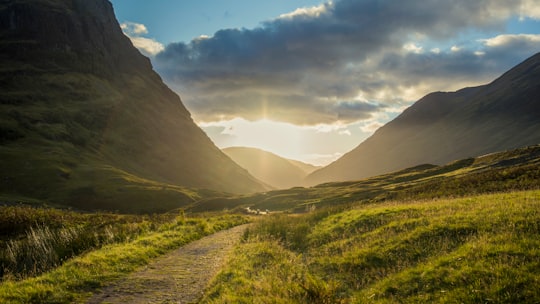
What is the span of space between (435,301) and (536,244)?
4756 mm

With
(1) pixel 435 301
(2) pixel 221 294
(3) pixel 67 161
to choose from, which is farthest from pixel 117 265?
(3) pixel 67 161

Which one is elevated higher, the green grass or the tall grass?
the tall grass

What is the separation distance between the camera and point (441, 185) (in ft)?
153

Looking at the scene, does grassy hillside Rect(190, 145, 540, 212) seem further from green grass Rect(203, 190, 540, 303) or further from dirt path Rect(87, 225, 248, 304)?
dirt path Rect(87, 225, 248, 304)

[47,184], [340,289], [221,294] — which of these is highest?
[47,184]

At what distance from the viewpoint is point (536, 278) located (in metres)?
8.98

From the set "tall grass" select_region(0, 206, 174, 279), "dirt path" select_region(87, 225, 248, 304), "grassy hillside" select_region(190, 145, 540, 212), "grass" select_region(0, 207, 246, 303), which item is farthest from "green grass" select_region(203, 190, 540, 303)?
"grassy hillside" select_region(190, 145, 540, 212)

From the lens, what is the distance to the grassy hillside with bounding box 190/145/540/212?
120ft

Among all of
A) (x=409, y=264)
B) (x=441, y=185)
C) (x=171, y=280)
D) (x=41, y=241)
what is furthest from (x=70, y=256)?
(x=441, y=185)

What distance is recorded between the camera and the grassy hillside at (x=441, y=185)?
36500 millimetres

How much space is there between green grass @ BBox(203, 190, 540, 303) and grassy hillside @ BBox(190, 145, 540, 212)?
58.9ft

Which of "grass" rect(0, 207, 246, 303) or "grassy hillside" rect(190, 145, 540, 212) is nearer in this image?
"grass" rect(0, 207, 246, 303)

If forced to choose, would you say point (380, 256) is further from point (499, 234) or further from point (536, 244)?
point (536, 244)

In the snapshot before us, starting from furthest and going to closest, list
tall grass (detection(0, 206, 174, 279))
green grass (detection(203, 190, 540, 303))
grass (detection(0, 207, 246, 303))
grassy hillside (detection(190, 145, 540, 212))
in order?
grassy hillside (detection(190, 145, 540, 212))
tall grass (detection(0, 206, 174, 279))
grass (detection(0, 207, 246, 303))
green grass (detection(203, 190, 540, 303))
